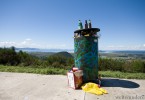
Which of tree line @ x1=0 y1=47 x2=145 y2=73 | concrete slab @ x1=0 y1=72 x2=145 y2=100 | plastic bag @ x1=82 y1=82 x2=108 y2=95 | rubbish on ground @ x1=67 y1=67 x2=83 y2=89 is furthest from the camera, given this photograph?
tree line @ x1=0 y1=47 x2=145 y2=73

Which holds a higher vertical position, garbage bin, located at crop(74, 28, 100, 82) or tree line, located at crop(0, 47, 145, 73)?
garbage bin, located at crop(74, 28, 100, 82)

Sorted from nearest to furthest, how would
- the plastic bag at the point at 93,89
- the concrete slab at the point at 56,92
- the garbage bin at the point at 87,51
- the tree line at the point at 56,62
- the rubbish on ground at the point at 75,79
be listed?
1. the concrete slab at the point at 56,92
2. the plastic bag at the point at 93,89
3. the rubbish on ground at the point at 75,79
4. the garbage bin at the point at 87,51
5. the tree line at the point at 56,62

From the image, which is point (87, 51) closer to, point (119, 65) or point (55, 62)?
point (119, 65)

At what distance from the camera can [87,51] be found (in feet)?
15.6

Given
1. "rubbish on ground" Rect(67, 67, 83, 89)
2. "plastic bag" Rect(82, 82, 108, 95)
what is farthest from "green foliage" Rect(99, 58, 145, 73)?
"plastic bag" Rect(82, 82, 108, 95)

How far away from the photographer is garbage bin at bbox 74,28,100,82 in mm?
4762

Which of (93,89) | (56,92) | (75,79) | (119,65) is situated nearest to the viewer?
(56,92)

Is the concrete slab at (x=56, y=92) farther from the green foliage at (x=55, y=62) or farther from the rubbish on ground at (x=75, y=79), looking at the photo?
the green foliage at (x=55, y=62)

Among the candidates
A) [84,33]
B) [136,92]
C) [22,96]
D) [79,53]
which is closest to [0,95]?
[22,96]

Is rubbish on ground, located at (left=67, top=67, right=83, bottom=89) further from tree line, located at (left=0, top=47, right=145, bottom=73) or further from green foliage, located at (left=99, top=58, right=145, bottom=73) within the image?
green foliage, located at (left=99, top=58, right=145, bottom=73)

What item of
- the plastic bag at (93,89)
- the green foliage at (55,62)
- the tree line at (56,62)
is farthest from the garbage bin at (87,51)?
the tree line at (56,62)

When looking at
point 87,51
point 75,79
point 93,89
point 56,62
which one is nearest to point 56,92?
point 75,79

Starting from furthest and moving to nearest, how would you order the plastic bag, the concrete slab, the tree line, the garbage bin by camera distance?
the tree line < the garbage bin < the plastic bag < the concrete slab

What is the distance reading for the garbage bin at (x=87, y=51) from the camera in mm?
4762
